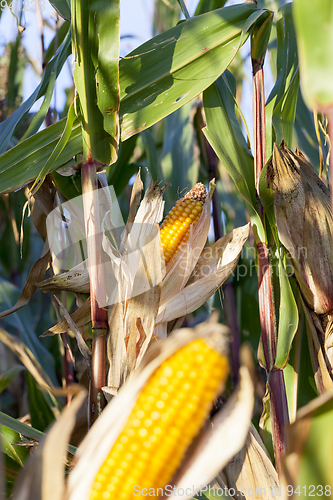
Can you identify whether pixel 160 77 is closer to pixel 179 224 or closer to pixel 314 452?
pixel 179 224

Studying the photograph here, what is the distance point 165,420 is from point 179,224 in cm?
44

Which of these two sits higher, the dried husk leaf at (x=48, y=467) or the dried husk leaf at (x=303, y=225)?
the dried husk leaf at (x=303, y=225)

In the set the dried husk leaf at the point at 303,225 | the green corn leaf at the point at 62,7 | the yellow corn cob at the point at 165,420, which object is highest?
the green corn leaf at the point at 62,7

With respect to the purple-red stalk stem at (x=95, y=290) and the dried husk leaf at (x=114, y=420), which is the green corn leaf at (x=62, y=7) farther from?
the dried husk leaf at (x=114, y=420)

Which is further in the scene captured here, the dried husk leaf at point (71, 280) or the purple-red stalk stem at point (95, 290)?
the dried husk leaf at point (71, 280)

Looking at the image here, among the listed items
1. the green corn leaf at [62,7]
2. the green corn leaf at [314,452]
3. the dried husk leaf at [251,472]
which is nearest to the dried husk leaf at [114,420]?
the green corn leaf at [314,452]

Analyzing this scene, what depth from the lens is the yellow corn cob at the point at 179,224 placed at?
2.32 feet

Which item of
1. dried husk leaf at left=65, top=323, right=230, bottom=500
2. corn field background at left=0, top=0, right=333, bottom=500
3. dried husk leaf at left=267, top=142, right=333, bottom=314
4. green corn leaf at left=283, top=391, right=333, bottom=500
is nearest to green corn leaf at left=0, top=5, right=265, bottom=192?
corn field background at left=0, top=0, right=333, bottom=500

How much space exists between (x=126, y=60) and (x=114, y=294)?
44cm

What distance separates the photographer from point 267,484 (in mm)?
567

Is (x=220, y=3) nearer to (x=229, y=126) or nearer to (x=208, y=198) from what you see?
(x=229, y=126)

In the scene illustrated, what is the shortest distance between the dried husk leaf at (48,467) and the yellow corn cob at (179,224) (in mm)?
427

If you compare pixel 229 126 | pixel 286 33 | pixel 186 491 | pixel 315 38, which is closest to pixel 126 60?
pixel 229 126

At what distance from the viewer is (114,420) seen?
34cm
